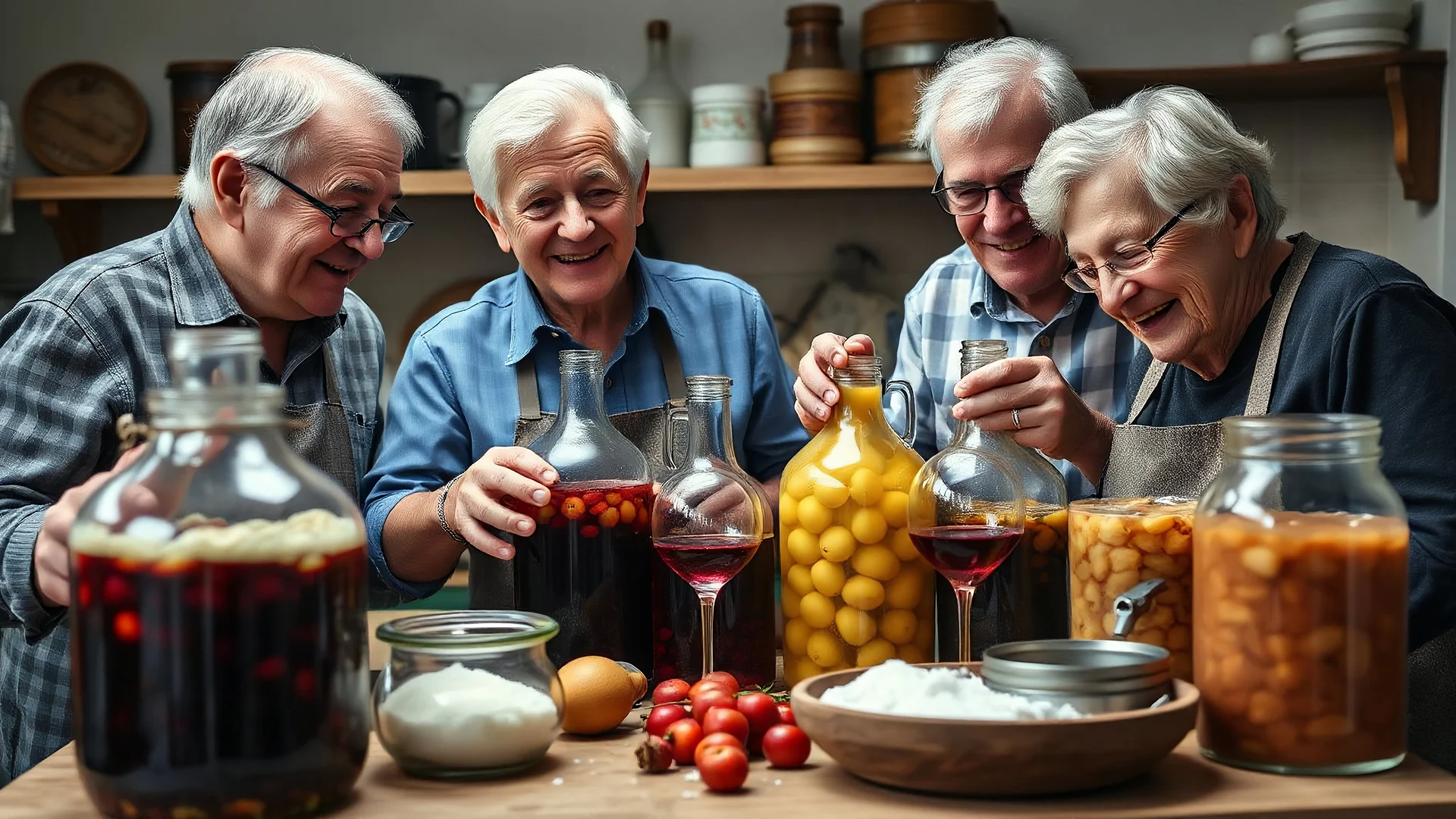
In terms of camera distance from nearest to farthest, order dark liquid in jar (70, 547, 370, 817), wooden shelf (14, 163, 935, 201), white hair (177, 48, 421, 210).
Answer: dark liquid in jar (70, 547, 370, 817) < white hair (177, 48, 421, 210) < wooden shelf (14, 163, 935, 201)

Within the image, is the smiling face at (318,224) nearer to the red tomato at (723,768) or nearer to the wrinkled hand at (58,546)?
the wrinkled hand at (58,546)

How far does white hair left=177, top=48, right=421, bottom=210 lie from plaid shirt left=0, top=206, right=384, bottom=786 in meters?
0.10

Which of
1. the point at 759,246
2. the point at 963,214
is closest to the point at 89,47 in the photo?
the point at 759,246

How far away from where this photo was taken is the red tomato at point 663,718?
1050mm

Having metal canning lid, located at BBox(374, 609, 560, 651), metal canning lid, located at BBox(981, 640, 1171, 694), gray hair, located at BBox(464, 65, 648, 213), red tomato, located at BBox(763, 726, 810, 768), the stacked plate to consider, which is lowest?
red tomato, located at BBox(763, 726, 810, 768)

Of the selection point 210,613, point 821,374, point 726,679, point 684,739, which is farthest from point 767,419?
point 210,613

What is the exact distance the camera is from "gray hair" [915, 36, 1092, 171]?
1.76 meters

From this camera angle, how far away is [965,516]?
1.14 meters

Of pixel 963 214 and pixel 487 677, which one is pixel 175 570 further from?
pixel 963 214

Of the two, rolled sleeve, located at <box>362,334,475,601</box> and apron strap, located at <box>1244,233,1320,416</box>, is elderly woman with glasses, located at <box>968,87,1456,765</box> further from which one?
rolled sleeve, located at <box>362,334,475,601</box>

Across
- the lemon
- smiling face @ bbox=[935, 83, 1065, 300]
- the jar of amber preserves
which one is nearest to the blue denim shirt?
smiling face @ bbox=[935, 83, 1065, 300]

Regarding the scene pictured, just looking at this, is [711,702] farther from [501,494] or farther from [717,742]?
[501,494]

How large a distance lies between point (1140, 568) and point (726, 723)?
365 millimetres

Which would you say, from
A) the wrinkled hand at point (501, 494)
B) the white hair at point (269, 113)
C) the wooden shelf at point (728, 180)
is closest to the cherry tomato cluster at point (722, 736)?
the wrinkled hand at point (501, 494)
